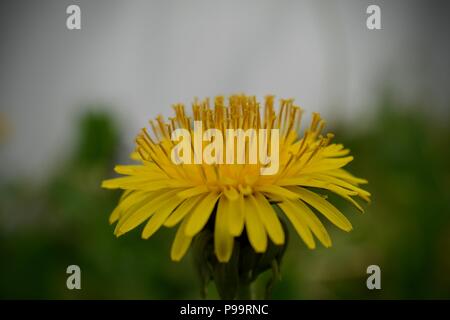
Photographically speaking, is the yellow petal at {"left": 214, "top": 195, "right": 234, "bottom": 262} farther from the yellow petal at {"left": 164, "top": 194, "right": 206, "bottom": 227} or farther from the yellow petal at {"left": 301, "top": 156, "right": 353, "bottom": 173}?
the yellow petal at {"left": 301, "top": 156, "right": 353, "bottom": 173}

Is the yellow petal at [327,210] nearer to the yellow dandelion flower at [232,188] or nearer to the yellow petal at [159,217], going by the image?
the yellow dandelion flower at [232,188]

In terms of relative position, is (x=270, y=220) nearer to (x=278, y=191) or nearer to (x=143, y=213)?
(x=278, y=191)

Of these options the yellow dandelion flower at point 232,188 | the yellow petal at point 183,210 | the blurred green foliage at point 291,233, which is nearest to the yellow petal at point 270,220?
the yellow dandelion flower at point 232,188

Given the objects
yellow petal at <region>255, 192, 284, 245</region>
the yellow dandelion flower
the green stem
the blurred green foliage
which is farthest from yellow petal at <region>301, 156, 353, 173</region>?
the blurred green foliage

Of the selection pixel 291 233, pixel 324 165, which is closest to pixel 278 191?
pixel 324 165

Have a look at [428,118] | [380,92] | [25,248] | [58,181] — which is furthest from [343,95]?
[25,248]
